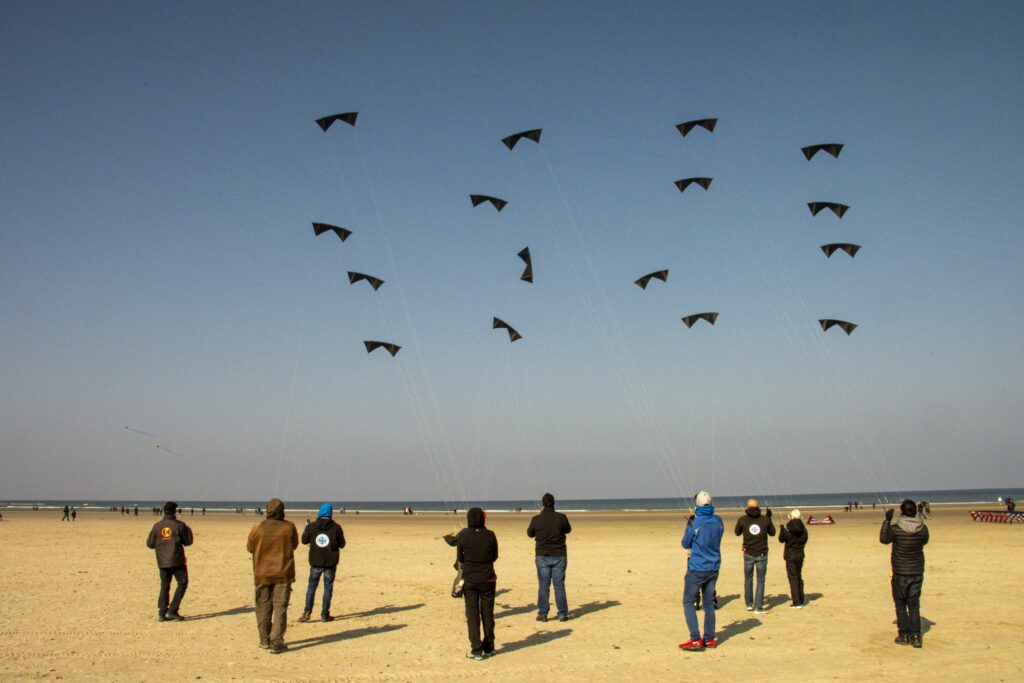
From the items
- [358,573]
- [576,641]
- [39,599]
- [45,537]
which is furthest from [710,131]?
[45,537]

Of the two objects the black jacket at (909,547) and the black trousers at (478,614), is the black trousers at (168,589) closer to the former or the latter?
the black trousers at (478,614)

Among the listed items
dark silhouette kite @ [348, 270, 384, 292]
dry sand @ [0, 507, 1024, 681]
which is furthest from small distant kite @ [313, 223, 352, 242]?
dry sand @ [0, 507, 1024, 681]

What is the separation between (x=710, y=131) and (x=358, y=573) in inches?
651

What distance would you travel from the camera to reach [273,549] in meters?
8.88

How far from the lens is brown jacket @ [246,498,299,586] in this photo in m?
8.81

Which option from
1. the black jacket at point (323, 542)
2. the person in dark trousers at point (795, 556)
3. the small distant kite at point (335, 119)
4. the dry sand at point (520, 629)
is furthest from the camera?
the small distant kite at point (335, 119)

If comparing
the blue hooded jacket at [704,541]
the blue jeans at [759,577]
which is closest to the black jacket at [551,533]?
the blue hooded jacket at [704,541]

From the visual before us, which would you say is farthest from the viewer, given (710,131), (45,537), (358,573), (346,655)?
(45,537)

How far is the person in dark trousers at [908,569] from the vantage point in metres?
8.90

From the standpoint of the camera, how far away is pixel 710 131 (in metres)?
22.9

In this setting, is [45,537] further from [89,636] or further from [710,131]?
[710,131]

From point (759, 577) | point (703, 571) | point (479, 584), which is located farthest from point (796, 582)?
point (479, 584)

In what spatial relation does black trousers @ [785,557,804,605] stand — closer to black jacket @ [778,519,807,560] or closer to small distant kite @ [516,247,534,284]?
black jacket @ [778,519,807,560]

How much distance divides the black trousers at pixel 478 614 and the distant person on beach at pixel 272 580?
7.10 ft
